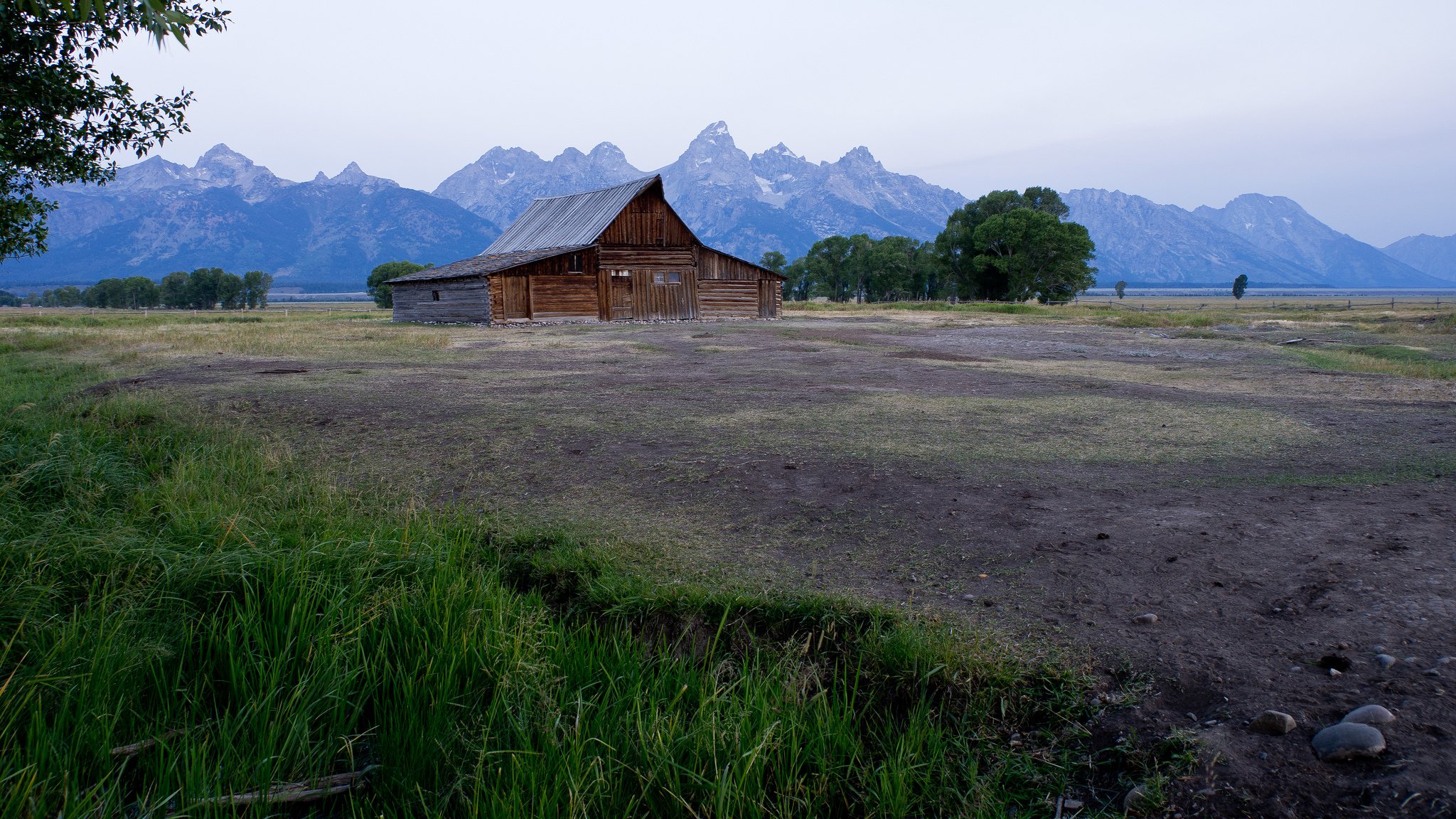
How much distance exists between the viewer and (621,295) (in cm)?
4088

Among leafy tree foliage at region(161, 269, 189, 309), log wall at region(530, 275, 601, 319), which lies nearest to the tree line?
log wall at region(530, 275, 601, 319)

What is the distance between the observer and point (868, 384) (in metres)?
14.4

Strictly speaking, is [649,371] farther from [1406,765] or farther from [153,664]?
[1406,765]

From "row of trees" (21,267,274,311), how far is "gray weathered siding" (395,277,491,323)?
65030 millimetres

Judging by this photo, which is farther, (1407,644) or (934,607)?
(934,607)

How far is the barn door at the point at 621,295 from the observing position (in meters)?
40.6

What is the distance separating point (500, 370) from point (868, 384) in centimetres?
796

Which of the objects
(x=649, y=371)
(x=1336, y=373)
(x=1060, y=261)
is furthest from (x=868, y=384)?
(x=1060, y=261)

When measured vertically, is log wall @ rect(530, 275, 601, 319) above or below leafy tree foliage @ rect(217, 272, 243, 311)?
below

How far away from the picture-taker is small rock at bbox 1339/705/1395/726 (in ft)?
9.71

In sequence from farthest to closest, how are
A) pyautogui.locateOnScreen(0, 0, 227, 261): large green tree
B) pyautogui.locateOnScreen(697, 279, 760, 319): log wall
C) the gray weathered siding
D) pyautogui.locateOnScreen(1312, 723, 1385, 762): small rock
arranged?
pyautogui.locateOnScreen(697, 279, 760, 319): log wall → the gray weathered siding → pyautogui.locateOnScreen(0, 0, 227, 261): large green tree → pyautogui.locateOnScreen(1312, 723, 1385, 762): small rock

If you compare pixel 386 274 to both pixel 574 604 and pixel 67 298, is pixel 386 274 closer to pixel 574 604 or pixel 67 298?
pixel 67 298

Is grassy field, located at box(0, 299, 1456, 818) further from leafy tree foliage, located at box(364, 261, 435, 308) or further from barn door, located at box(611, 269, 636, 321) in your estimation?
leafy tree foliage, located at box(364, 261, 435, 308)

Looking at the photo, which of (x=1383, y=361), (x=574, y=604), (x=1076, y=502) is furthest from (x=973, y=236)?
(x=574, y=604)
